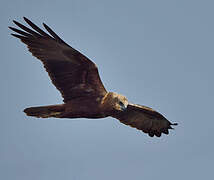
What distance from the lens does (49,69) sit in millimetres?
12781

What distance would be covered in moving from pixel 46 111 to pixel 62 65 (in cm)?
115

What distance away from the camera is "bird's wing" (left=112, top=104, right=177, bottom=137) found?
45.2 feet

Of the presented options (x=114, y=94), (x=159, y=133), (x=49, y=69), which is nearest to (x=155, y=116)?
(x=159, y=133)

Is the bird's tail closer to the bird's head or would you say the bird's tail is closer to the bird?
the bird

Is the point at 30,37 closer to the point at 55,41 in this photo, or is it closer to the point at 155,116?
the point at 55,41

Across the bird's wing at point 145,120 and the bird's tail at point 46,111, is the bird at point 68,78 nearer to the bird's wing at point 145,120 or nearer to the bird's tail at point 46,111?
the bird's tail at point 46,111

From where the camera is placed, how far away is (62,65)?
1279cm

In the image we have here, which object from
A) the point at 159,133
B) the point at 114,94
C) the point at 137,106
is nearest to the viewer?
the point at 114,94

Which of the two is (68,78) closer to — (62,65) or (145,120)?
(62,65)

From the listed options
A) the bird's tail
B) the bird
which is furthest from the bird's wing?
the bird's tail

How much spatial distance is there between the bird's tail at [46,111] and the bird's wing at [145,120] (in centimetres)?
158

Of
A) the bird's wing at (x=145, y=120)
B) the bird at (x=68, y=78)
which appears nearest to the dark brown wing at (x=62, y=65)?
the bird at (x=68, y=78)

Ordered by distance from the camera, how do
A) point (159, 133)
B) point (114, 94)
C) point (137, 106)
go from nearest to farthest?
1. point (114, 94)
2. point (137, 106)
3. point (159, 133)

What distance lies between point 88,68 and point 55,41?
1.01 meters
